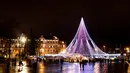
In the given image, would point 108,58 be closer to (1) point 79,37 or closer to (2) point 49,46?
(1) point 79,37

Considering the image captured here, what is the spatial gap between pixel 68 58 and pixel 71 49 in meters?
3.86

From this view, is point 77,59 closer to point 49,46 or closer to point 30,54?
point 30,54

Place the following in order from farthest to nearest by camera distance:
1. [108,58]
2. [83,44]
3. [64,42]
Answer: [64,42] → [108,58] → [83,44]

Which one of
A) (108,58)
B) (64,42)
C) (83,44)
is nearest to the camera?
(83,44)

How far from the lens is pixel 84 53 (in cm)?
11938

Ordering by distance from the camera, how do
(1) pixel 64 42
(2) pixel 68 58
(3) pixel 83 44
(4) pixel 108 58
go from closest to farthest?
(3) pixel 83 44
(2) pixel 68 58
(4) pixel 108 58
(1) pixel 64 42

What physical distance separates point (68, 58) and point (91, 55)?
34.7 ft

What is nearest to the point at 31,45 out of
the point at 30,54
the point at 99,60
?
the point at 30,54

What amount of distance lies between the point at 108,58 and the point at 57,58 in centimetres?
1838

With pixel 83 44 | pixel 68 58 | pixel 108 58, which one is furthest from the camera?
pixel 108 58

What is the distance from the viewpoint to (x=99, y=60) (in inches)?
5251

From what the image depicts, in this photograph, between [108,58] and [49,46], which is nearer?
[108,58]

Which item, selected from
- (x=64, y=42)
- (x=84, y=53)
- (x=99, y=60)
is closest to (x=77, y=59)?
(x=84, y=53)

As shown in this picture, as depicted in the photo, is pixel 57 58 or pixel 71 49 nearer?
pixel 71 49
